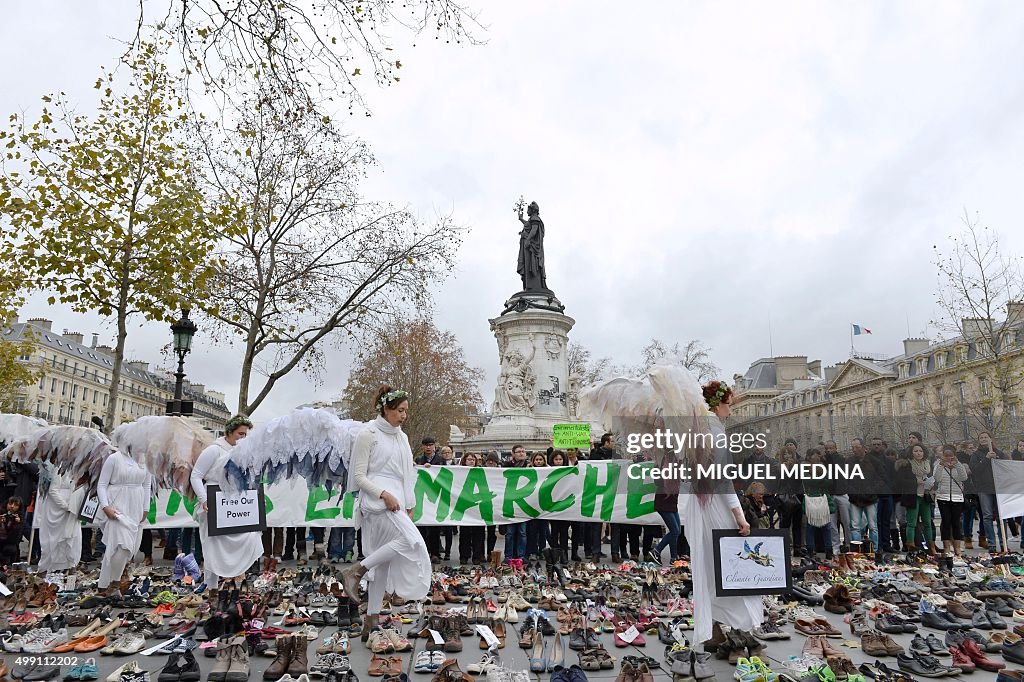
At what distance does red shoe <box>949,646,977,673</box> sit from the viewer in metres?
4.82

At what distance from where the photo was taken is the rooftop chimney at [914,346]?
201 feet

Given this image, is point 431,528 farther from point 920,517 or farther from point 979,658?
point 920,517

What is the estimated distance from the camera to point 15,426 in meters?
10.9

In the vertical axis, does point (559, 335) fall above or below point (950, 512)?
above

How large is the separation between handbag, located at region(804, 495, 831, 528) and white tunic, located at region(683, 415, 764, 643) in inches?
248

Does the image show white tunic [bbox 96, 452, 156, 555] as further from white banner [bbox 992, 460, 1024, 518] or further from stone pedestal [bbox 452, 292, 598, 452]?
stone pedestal [bbox 452, 292, 598, 452]

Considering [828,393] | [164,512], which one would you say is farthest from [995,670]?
[828,393]

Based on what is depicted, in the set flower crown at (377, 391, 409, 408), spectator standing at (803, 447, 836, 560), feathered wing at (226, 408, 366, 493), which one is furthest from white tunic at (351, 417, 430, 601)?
spectator standing at (803, 447, 836, 560)

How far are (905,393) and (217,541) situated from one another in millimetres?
61848

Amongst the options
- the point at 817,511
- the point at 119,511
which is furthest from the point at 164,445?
the point at 817,511

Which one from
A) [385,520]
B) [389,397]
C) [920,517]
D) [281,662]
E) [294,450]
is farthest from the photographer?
[920,517]

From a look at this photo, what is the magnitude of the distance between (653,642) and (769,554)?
1426 mm

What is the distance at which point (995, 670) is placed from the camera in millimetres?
4809

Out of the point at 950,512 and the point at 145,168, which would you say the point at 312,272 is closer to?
the point at 145,168
